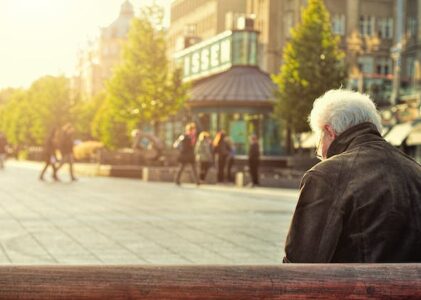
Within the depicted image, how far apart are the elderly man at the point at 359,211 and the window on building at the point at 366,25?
73334mm

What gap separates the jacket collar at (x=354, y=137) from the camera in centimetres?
374

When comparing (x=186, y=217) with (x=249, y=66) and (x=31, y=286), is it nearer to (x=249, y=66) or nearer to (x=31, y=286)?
(x=31, y=286)

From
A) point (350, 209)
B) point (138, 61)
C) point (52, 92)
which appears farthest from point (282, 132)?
point (350, 209)

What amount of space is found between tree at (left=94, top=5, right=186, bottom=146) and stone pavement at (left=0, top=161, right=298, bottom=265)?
20.2m

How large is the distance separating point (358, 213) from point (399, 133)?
34.6 m

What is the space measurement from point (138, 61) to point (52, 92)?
3081 cm

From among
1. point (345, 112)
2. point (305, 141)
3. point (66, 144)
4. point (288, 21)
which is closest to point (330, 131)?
point (345, 112)

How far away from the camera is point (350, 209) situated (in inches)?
136

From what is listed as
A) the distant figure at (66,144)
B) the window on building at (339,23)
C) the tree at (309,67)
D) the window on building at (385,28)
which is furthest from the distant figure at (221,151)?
the window on building at (385,28)

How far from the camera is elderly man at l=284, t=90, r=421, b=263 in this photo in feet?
11.2

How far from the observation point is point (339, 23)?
244ft

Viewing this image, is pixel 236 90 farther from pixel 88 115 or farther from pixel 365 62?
pixel 88 115

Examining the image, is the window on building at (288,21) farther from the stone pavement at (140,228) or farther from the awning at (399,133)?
the stone pavement at (140,228)

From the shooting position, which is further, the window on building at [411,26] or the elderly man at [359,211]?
the window on building at [411,26]
